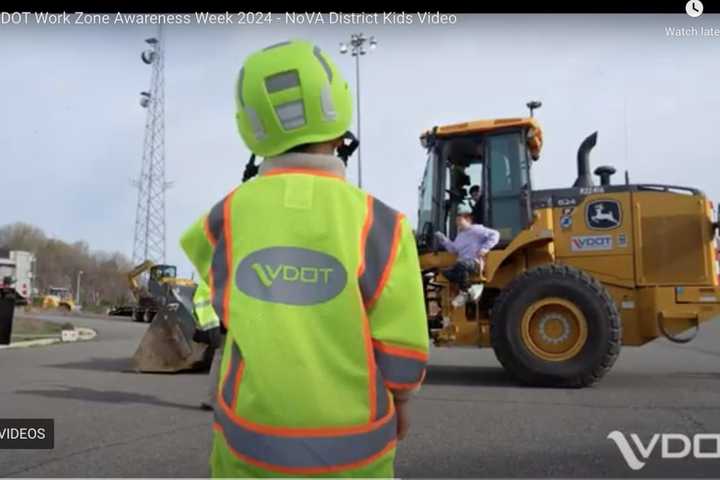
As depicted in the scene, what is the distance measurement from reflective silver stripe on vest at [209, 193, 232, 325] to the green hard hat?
0.18 meters

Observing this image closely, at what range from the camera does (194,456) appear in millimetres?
3971

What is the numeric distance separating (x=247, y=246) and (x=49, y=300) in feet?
158

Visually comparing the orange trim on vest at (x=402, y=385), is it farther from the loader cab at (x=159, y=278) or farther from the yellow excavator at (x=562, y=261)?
the loader cab at (x=159, y=278)

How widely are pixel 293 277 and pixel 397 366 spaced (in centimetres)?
29

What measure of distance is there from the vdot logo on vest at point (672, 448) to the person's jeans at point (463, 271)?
3.34 m

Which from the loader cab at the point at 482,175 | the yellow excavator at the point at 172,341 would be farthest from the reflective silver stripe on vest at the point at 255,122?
the yellow excavator at the point at 172,341

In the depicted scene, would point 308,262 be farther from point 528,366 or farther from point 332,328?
point 528,366

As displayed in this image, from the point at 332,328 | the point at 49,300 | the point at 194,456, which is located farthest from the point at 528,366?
the point at 49,300

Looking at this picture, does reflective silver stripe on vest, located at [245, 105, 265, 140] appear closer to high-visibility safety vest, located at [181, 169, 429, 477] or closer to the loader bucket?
high-visibility safety vest, located at [181, 169, 429, 477]

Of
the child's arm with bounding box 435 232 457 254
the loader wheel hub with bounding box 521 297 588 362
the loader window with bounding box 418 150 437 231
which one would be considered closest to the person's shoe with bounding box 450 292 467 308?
the child's arm with bounding box 435 232 457 254

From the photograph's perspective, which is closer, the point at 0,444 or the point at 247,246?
the point at 247,246

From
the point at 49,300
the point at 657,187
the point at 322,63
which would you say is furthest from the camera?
the point at 49,300

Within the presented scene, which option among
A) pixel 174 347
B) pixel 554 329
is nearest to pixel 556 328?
pixel 554 329

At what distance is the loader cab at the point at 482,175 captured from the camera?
23.5ft
